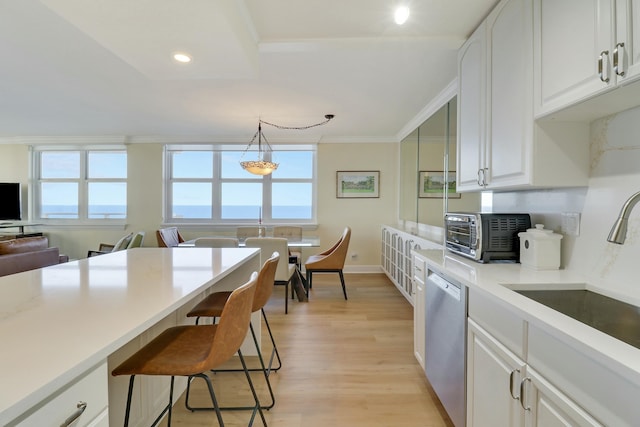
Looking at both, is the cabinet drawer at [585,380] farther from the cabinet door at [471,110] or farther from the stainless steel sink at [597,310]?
the cabinet door at [471,110]

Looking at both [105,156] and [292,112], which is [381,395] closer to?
[292,112]

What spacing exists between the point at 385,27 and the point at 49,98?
3.85m

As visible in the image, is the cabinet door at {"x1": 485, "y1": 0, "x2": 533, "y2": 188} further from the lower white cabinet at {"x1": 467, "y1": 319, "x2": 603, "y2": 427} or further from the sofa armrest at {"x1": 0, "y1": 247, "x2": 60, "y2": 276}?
the sofa armrest at {"x1": 0, "y1": 247, "x2": 60, "y2": 276}

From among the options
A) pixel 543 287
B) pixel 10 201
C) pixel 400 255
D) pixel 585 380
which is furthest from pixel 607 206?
pixel 10 201

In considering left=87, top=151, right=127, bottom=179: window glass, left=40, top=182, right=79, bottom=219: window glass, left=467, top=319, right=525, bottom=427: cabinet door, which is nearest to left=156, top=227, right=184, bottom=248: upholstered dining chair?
left=87, top=151, right=127, bottom=179: window glass

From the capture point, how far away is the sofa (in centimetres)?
273

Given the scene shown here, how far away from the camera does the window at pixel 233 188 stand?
17.4 ft

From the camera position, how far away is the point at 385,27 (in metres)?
1.96

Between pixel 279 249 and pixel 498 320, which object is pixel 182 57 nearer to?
pixel 279 249

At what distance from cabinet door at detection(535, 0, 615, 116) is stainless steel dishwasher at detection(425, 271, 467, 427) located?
94 centimetres

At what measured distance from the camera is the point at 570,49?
1.16m

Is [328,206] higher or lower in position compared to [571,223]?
higher

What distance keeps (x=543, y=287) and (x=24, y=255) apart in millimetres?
4299

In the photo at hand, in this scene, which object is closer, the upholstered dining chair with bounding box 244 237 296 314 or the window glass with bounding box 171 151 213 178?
the upholstered dining chair with bounding box 244 237 296 314
